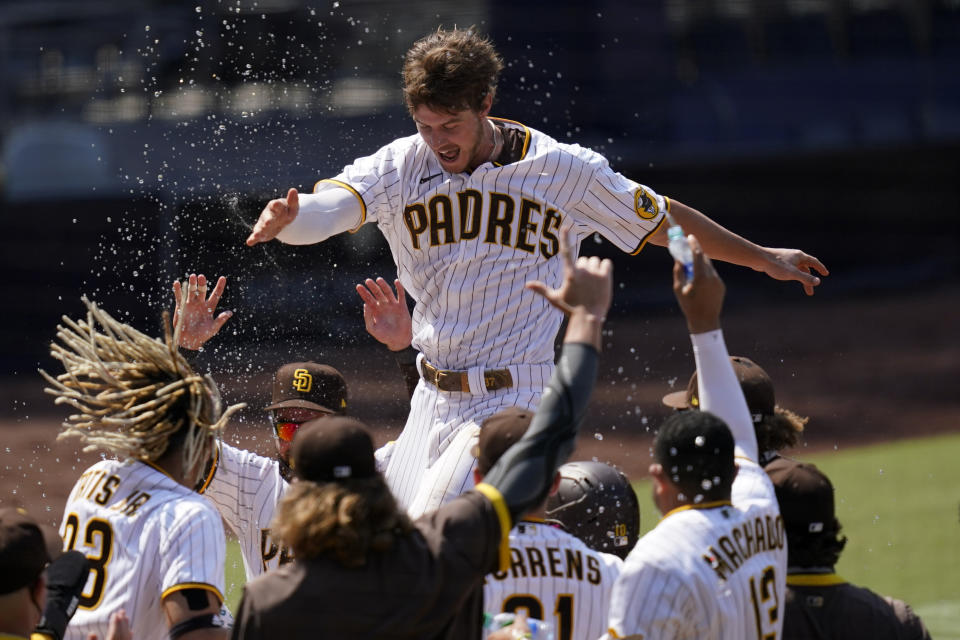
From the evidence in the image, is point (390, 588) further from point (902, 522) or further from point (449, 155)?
point (902, 522)

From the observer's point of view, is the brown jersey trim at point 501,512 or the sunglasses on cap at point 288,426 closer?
the brown jersey trim at point 501,512

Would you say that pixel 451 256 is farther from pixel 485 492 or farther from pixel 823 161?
pixel 823 161

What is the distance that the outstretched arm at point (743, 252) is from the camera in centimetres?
414

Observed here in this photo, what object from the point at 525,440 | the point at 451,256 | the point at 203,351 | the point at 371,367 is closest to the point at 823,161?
the point at 371,367

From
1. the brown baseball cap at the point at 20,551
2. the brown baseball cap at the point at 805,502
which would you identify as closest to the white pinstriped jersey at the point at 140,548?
the brown baseball cap at the point at 20,551

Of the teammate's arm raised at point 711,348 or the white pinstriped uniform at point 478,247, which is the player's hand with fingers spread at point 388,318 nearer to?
the white pinstriped uniform at point 478,247

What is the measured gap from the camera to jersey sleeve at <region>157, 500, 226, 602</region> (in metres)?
3.01

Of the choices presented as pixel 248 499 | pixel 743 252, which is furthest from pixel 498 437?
pixel 248 499

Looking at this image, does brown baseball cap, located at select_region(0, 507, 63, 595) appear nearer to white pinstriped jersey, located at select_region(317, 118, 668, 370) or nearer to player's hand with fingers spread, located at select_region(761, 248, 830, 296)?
white pinstriped jersey, located at select_region(317, 118, 668, 370)

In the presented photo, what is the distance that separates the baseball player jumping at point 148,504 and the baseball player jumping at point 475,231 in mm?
769

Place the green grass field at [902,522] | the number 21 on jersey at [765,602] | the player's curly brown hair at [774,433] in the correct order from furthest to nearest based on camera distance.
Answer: the green grass field at [902,522] → the player's curly brown hair at [774,433] → the number 21 on jersey at [765,602]

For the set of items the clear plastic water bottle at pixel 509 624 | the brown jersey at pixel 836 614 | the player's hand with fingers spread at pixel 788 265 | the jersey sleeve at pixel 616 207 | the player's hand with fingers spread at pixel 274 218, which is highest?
the jersey sleeve at pixel 616 207

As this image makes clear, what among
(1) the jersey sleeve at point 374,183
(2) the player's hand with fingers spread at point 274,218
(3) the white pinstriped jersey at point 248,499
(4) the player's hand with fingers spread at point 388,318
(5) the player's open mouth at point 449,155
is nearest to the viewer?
(2) the player's hand with fingers spread at point 274,218

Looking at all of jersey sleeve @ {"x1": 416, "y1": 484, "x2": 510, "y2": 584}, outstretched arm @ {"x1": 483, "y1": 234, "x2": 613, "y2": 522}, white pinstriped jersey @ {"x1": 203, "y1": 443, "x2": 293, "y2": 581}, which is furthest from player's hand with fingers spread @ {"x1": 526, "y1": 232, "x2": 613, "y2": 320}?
white pinstriped jersey @ {"x1": 203, "y1": 443, "x2": 293, "y2": 581}
